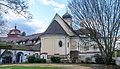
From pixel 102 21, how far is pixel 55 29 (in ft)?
69.5

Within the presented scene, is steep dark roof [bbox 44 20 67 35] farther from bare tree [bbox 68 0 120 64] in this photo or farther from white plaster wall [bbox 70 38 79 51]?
bare tree [bbox 68 0 120 64]

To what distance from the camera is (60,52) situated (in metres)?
59.1

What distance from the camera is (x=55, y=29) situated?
198 ft

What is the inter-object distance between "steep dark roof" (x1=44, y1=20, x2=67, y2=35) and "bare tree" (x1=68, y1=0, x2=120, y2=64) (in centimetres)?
1751

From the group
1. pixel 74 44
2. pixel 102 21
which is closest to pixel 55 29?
pixel 74 44

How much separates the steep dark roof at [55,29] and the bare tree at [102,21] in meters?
17.5

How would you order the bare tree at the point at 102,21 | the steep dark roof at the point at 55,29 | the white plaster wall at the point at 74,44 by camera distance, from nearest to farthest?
1. the bare tree at the point at 102,21
2. the steep dark roof at the point at 55,29
3. the white plaster wall at the point at 74,44

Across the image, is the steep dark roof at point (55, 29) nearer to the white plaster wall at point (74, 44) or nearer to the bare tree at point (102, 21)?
the white plaster wall at point (74, 44)

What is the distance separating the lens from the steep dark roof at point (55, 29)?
5977 cm

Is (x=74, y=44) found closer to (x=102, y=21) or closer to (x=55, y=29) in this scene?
(x=55, y=29)

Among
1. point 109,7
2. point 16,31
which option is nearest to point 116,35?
point 109,7

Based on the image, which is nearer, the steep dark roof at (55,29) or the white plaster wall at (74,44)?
the steep dark roof at (55,29)

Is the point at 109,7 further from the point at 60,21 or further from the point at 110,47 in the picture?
the point at 60,21

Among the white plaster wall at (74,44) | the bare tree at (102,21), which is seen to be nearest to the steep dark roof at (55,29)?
the white plaster wall at (74,44)
